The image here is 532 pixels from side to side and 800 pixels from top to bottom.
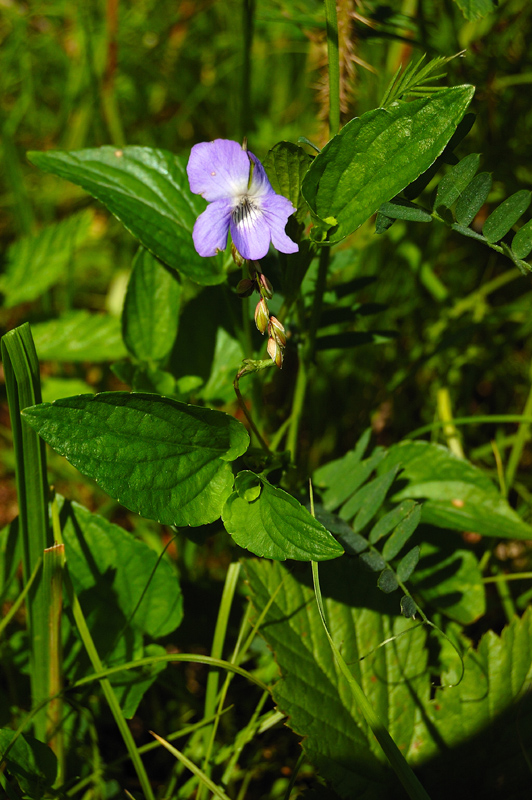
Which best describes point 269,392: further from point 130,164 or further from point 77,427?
point 77,427

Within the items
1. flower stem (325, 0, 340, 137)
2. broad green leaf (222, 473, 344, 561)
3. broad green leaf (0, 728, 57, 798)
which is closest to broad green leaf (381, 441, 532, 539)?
broad green leaf (222, 473, 344, 561)

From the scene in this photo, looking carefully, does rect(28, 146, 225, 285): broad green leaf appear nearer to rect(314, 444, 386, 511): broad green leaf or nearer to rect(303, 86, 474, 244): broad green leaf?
rect(303, 86, 474, 244): broad green leaf

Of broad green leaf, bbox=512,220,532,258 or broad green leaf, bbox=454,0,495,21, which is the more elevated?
broad green leaf, bbox=454,0,495,21

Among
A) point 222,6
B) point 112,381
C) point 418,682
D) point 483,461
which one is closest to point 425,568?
point 418,682

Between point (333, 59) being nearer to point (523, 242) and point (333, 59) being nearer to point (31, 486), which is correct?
point (523, 242)

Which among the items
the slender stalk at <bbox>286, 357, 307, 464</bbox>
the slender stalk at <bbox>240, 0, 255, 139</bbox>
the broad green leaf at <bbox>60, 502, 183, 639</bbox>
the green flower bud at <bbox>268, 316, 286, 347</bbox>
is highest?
the slender stalk at <bbox>240, 0, 255, 139</bbox>

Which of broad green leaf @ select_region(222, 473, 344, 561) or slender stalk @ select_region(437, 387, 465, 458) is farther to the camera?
slender stalk @ select_region(437, 387, 465, 458)

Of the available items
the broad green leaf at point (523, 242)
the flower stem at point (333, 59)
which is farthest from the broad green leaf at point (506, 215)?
the flower stem at point (333, 59)
